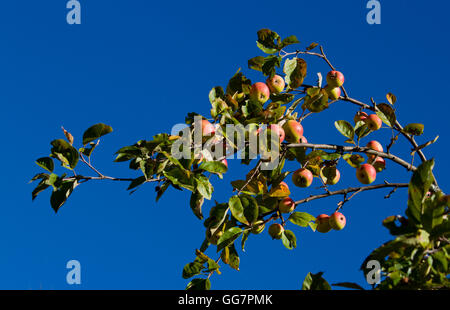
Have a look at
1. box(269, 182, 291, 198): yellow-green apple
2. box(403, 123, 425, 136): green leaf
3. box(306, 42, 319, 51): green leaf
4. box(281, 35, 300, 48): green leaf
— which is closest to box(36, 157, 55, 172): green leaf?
box(269, 182, 291, 198): yellow-green apple

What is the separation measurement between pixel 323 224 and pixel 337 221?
0.12m

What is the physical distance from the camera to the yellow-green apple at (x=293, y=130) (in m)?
2.22

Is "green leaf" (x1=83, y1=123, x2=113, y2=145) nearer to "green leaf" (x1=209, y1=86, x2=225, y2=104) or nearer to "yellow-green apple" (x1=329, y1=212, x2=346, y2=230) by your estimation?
"green leaf" (x1=209, y1=86, x2=225, y2=104)

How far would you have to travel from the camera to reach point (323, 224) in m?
2.51

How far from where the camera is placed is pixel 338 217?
95.3 inches

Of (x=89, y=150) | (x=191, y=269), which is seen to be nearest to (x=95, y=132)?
(x=89, y=150)

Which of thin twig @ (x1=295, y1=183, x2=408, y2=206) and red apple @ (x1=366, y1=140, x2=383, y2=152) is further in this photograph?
red apple @ (x1=366, y1=140, x2=383, y2=152)

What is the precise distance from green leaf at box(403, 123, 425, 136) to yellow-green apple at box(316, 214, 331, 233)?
0.58 m

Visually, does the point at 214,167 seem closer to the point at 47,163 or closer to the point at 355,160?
the point at 47,163

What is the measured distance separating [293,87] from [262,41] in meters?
0.30

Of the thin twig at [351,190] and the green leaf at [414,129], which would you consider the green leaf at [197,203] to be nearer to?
the thin twig at [351,190]

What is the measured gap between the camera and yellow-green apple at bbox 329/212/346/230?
2412 mm
